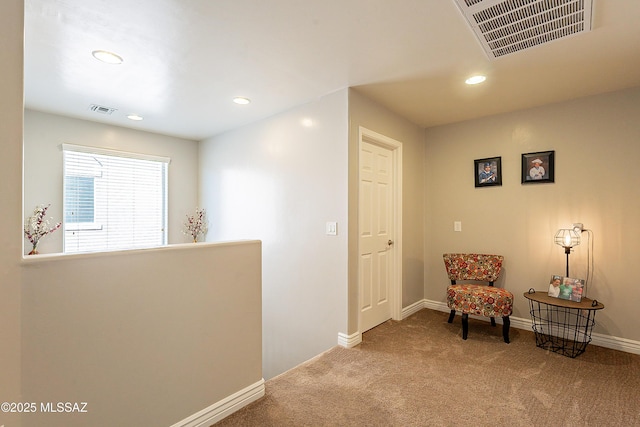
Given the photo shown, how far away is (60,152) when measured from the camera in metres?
3.70

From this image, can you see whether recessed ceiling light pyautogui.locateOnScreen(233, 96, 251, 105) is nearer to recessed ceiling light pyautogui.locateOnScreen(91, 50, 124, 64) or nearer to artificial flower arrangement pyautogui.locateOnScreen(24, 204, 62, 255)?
recessed ceiling light pyautogui.locateOnScreen(91, 50, 124, 64)

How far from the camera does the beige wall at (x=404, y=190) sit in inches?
115

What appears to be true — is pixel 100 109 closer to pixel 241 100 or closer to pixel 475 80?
pixel 241 100

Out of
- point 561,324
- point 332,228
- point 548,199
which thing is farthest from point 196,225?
point 561,324

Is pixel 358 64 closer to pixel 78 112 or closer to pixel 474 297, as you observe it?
pixel 474 297

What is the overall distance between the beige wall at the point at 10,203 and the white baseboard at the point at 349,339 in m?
2.22

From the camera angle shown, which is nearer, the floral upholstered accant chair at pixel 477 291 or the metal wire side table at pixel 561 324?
the metal wire side table at pixel 561 324

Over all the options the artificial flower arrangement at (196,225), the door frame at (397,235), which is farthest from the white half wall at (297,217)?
the door frame at (397,235)

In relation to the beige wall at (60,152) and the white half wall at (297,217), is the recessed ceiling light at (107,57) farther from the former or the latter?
the beige wall at (60,152)

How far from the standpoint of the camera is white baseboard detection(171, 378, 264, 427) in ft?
5.69

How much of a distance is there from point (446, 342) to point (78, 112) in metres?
4.76

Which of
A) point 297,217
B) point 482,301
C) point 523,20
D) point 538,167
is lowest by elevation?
point 482,301

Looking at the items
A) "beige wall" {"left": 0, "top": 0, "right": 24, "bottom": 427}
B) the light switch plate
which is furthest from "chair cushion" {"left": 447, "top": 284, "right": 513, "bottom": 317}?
"beige wall" {"left": 0, "top": 0, "right": 24, "bottom": 427}

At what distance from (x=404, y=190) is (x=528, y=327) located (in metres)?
2.00
